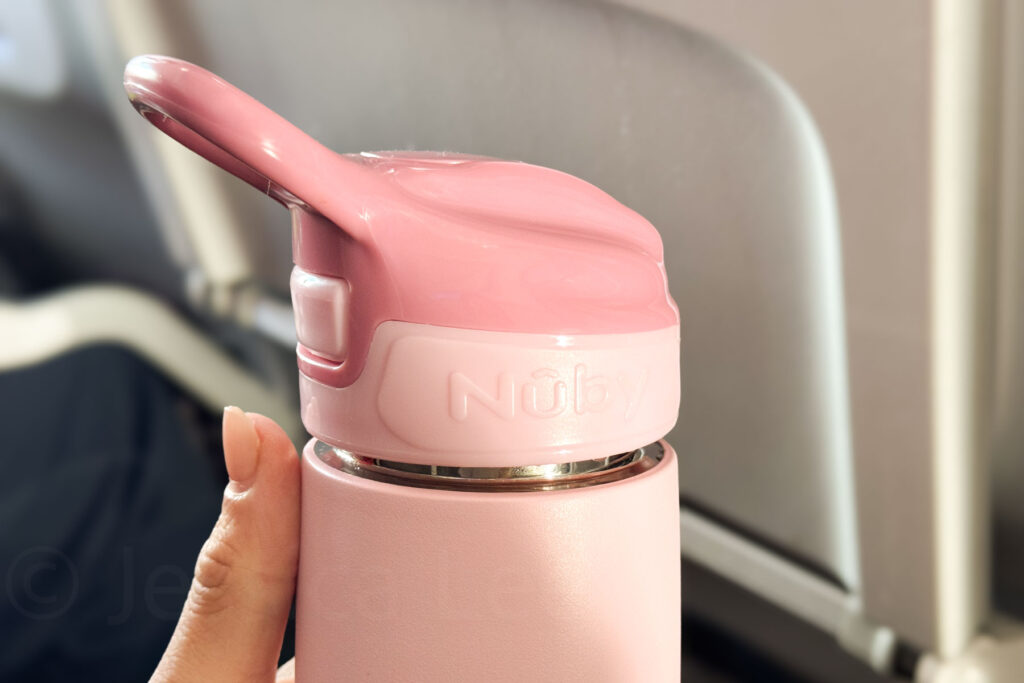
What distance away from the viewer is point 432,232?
0.82 ft

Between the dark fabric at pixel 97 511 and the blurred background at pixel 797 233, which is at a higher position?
the blurred background at pixel 797 233

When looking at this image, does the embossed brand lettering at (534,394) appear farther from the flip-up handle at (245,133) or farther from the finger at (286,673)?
the finger at (286,673)

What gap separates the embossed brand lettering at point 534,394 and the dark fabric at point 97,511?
0.96m

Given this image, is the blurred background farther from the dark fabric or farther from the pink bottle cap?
the dark fabric

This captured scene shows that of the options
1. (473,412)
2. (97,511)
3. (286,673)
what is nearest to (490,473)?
(473,412)

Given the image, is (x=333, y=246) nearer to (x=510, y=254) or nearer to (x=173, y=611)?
(x=510, y=254)

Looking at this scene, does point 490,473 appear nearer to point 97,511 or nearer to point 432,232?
point 432,232

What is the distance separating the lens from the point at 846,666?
0.52 m

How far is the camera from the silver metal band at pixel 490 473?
260 millimetres

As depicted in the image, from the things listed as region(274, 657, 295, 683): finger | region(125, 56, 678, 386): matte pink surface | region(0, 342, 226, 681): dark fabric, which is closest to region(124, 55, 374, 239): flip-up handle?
region(125, 56, 678, 386): matte pink surface

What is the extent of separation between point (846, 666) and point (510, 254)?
0.39m

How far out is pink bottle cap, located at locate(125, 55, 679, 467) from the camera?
0.25 metres

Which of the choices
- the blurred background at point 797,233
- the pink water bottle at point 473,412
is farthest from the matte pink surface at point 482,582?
the blurred background at point 797,233

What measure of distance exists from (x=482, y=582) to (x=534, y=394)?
0.18 feet
